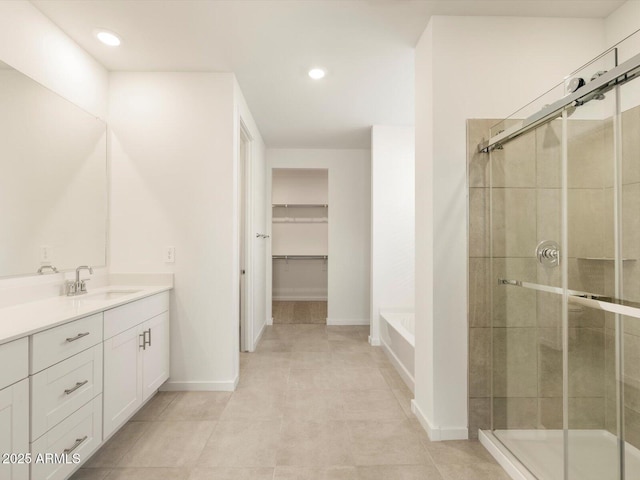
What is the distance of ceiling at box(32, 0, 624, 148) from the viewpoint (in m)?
2.08

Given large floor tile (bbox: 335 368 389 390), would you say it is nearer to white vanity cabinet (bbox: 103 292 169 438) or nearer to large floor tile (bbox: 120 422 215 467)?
large floor tile (bbox: 120 422 215 467)

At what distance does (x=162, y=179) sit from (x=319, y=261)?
449cm

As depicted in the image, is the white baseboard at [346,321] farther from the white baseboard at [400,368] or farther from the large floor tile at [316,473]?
the large floor tile at [316,473]

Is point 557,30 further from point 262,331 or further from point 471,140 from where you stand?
point 262,331

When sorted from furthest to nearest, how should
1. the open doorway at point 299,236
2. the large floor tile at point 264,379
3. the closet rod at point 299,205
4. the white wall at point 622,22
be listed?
the open doorway at point 299,236, the closet rod at point 299,205, the large floor tile at point 264,379, the white wall at point 622,22

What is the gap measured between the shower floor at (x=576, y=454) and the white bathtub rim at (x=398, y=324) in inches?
44.2

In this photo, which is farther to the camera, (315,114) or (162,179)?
(315,114)

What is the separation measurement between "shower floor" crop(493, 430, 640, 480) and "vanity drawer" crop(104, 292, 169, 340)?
7.45 ft

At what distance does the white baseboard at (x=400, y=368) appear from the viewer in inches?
113

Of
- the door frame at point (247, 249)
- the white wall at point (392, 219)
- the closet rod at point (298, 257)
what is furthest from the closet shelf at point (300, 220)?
the door frame at point (247, 249)

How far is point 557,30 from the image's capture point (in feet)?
7.20

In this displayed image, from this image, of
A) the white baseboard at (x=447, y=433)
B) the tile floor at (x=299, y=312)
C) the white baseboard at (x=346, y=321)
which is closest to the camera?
the white baseboard at (x=447, y=433)

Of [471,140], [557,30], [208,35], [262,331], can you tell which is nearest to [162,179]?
[208,35]

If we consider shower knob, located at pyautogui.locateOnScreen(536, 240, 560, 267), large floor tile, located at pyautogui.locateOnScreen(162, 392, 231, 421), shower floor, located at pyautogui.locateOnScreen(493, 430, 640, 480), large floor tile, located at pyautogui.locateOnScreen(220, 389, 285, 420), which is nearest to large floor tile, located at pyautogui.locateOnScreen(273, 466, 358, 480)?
large floor tile, located at pyautogui.locateOnScreen(220, 389, 285, 420)
